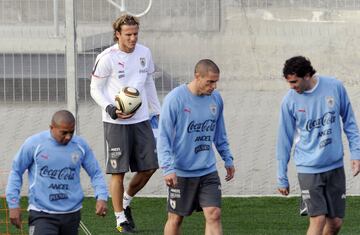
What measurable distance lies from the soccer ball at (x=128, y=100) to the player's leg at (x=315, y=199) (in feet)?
6.84

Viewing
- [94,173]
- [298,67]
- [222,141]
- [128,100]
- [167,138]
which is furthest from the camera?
[128,100]

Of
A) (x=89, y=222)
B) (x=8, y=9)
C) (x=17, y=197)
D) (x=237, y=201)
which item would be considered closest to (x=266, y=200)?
(x=237, y=201)

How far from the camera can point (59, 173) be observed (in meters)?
9.34

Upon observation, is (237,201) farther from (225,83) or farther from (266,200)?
(225,83)

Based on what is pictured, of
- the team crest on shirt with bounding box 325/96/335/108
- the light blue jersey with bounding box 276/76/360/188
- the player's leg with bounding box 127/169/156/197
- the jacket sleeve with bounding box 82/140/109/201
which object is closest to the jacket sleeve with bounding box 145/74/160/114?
the player's leg with bounding box 127/169/156/197

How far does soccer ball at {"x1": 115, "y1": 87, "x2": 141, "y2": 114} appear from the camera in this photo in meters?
11.7

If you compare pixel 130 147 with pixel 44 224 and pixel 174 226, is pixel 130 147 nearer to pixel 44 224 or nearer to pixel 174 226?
pixel 174 226

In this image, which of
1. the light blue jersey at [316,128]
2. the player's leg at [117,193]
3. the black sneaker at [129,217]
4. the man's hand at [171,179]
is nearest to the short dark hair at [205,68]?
the light blue jersey at [316,128]

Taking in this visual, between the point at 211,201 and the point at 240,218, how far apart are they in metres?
2.97

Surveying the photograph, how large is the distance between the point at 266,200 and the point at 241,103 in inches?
46.1

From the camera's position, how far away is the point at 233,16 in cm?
1461

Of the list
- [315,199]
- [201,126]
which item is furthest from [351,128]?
[201,126]

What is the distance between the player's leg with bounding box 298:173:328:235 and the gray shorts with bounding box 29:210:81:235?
204 cm

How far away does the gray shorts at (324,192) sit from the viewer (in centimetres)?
1028
